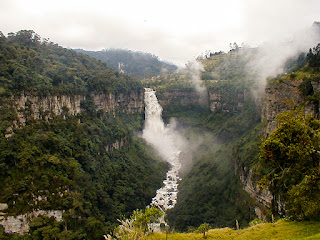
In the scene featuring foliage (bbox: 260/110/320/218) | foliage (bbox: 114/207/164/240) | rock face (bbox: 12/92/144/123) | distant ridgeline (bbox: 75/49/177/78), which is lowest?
foliage (bbox: 114/207/164/240)

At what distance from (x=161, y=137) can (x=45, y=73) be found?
41.1 metres

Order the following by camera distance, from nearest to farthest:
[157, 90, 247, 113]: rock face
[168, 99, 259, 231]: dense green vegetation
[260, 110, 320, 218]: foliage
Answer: [260, 110, 320, 218]: foliage, [168, 99, 259, 231]: dense green vegetation, [157, 90, 247, 113]: rock face

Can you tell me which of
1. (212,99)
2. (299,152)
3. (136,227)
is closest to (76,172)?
(136,227)

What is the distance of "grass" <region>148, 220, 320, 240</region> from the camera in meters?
11.6

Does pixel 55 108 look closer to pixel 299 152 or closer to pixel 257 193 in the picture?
pixel 257 193

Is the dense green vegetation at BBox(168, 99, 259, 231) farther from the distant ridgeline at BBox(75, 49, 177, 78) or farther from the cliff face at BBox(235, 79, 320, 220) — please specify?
the distant ridgeline at BBox(75, 49, 177, 78)

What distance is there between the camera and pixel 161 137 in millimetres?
77750

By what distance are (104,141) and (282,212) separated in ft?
114

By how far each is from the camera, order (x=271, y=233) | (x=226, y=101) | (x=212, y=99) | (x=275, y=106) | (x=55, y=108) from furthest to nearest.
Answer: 1. (x=212, y=99)
2. (x=226, y=101)
3. (x=55, y=108)
4. (x=275, y=106)
5. (x=271, y=233)

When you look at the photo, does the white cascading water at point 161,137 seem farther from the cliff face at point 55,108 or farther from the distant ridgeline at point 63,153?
the cliff face at point 55,108

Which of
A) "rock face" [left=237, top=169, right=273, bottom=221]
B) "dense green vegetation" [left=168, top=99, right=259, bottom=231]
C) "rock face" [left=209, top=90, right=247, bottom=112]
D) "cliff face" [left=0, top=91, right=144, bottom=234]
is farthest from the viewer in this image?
"rock face" [left=209, top=90, right=247, bottom=112]

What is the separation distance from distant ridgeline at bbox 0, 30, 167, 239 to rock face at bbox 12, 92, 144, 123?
0.54 ft

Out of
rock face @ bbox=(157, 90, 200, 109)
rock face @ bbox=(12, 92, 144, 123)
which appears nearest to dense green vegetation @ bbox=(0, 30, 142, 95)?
rock face @ bbox=(12, 92, 144, 123)

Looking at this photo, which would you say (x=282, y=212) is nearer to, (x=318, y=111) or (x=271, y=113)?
(x=318, y=111)
